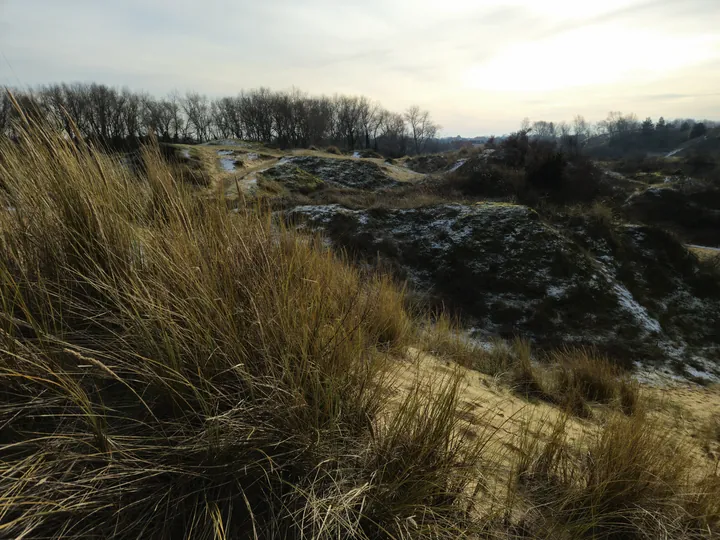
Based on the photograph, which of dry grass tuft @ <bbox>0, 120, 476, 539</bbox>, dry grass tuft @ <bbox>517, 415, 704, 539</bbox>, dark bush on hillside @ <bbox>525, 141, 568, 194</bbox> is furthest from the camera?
dark bush on hillside @ <bbox>525, 141, 568, 194</bbox>

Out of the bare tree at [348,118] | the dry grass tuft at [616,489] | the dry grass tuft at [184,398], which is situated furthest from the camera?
the bare tree at [348,118]

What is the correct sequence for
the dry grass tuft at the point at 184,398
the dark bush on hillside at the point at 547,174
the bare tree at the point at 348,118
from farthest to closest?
1. the bare tree at the point at 348,118
2. the dark bush on hillside at the point at 547,174
3. the dry grass tuft at the point at 184,398

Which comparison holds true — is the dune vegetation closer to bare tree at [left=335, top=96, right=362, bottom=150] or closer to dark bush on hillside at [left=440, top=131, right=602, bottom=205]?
dark bush on hillside at [left=440, top=131, right=602, bottom=205]

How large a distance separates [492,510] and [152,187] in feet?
9.17

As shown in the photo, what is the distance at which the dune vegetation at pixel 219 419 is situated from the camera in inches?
48.6

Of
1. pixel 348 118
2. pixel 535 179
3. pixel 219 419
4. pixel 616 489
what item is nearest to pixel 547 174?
pixel 535 179

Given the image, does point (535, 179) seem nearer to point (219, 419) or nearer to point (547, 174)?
point (547, 174)

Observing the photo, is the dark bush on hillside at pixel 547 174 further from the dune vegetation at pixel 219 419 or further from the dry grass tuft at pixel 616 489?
the dune vegetation at pixel 219 419

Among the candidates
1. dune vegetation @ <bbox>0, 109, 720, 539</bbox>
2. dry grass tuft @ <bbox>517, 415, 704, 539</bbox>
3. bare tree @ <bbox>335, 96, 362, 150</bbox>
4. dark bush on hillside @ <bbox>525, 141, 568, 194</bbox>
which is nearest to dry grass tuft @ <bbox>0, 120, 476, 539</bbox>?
dune vegetation @ <bbox>0, 109, 720, 539</bbox>

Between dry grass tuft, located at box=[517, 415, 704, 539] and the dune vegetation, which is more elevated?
the dune vegetation

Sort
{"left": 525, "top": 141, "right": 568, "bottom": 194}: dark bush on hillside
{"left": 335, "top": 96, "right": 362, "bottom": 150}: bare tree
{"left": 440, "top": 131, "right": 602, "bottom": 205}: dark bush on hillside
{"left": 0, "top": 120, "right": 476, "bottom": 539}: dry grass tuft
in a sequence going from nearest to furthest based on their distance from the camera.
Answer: {"left": 0, "top": 120, "right": 476, "bottom": 539}: dry grass tuft, {"left": 440, "top": 131, "right": 602, "bottom": 205}: dark bush on hillside, {"left": 525, "top": 141, "right": 568, "bottom": 194}: dark bush on hillside, {"left": 335, "top": 96, "right": 362, "bottom": 150}: bare tree

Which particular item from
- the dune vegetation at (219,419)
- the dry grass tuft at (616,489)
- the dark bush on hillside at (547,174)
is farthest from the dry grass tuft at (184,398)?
the dark bush on hillside at (547,174)

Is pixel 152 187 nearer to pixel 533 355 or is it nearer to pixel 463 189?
pixel 533 355

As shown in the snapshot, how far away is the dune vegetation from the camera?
1.23 m
